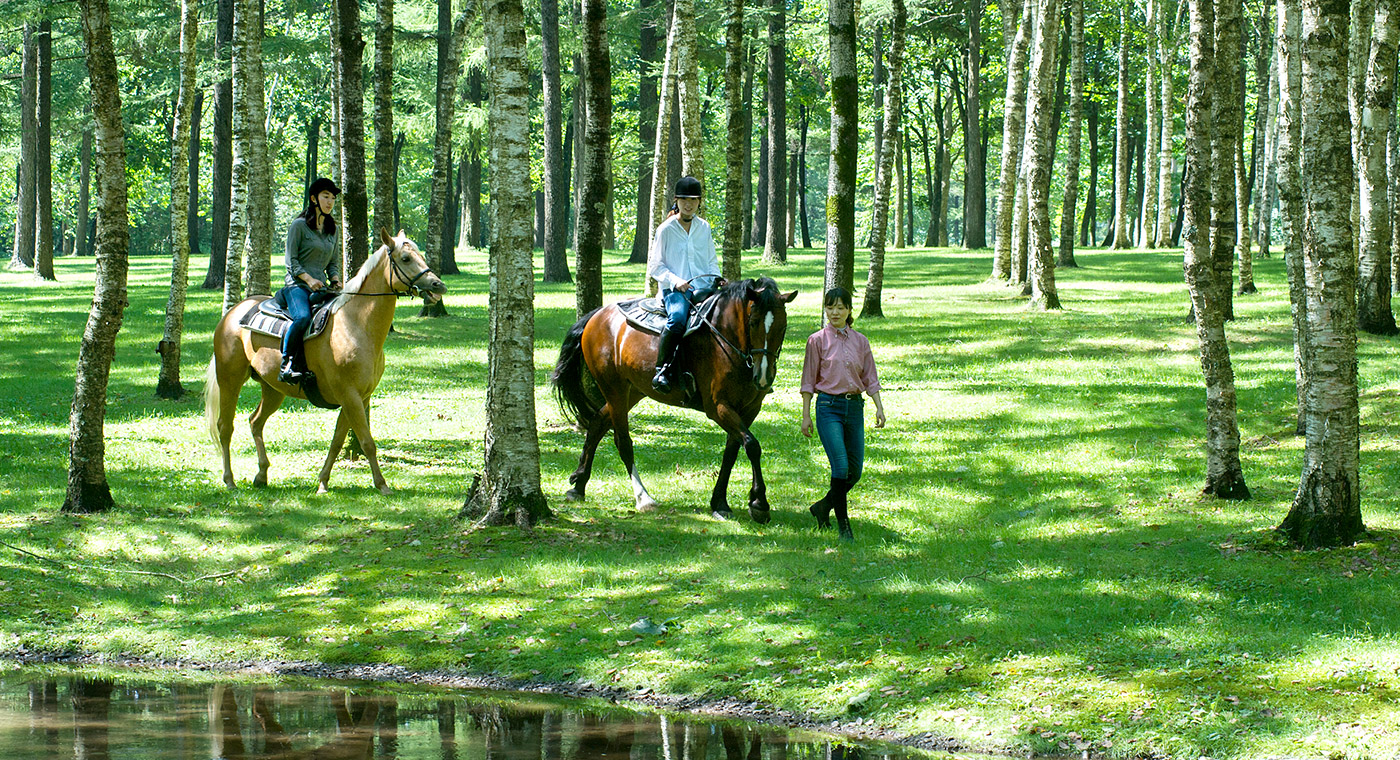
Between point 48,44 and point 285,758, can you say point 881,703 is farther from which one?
point 48,44

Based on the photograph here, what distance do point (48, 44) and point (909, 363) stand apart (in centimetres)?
3111

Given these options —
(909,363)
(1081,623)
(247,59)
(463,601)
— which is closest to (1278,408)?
(909,363)

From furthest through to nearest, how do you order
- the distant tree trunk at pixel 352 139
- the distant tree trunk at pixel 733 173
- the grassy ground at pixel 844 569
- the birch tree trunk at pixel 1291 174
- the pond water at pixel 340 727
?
the distant tree trunk at pixel 733 173 < the distant tree trunk at pixel 352 139 < the birch tree trunk at pixel 1291 174 < the grassy ground at pixel 844 569 < the pond water at pixel 340 727

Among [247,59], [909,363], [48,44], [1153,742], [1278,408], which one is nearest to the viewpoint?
[1153,742]

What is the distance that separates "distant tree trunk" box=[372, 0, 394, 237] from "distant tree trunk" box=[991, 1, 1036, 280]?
42.1ft

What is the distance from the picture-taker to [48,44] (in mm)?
37406

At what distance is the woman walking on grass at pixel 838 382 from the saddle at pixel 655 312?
1.20 meters

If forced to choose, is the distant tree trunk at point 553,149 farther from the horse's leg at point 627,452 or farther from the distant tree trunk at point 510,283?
the distant tree trunk at point 510,283

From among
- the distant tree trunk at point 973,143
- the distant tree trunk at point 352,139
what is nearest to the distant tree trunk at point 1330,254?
the distant tree trunk at point 352,139

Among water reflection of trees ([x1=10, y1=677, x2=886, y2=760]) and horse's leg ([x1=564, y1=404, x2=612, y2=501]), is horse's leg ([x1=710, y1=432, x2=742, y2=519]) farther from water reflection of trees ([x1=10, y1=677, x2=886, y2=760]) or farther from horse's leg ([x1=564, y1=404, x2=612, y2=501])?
water reflection of trees ([x1=10, y1=677, x2=886, y2=760])

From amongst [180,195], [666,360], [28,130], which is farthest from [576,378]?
[28,130]

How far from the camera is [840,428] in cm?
1011

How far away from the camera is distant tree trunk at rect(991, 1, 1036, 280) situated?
26.0m

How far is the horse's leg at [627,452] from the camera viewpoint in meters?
11.6
